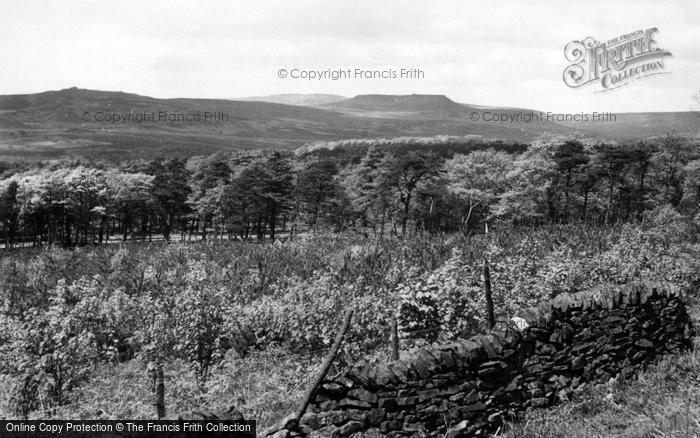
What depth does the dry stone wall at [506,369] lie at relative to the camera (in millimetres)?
5867

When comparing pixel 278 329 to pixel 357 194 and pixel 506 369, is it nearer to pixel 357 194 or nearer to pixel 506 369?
pixel 506 369

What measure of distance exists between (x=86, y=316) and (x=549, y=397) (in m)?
9.24

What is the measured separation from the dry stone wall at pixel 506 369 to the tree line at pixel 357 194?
1273 inches

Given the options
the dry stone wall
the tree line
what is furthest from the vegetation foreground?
→ the tree line

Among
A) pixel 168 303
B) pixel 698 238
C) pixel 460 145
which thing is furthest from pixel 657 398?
pixel 460 145

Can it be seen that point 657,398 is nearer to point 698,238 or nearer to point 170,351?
point 170,351

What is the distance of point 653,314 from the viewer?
→ 8.22m

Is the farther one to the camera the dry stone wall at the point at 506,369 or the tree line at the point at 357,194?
the tree line at the point at 357,194

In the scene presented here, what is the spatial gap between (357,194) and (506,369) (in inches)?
1988

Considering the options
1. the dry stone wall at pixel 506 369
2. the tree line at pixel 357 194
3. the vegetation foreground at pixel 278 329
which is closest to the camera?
the dry stone wall at pixel 506 369

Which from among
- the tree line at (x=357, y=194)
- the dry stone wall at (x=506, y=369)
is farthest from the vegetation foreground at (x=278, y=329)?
the tree line at (x=357, y=194)

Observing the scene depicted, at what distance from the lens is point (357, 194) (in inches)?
2249

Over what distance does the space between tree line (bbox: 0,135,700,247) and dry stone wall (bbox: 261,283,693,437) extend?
106ft

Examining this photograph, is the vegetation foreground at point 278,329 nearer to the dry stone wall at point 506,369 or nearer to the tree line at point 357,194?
the dry stone wall at point 506,369
